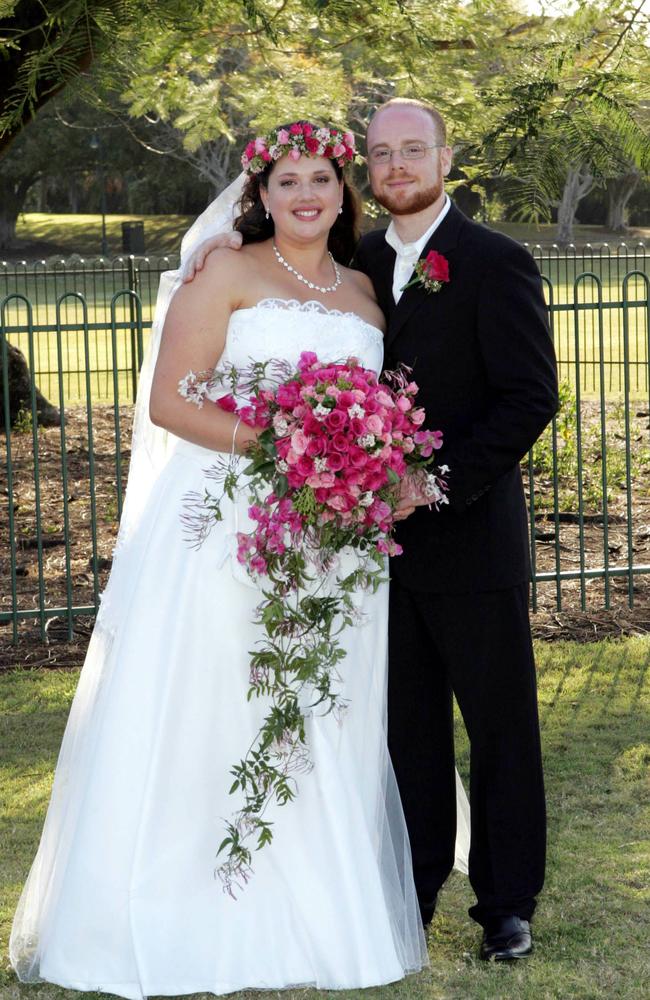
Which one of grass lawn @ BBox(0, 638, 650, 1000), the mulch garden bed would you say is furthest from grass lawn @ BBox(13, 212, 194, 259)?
grass lawn @ BBox(0, 638, 650, 1000)

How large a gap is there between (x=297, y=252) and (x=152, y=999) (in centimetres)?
230

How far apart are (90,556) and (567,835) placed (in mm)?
5242

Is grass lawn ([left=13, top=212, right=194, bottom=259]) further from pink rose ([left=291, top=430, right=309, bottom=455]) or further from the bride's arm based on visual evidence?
pink rose ([left=291, top=430, right=309, bottom=455])

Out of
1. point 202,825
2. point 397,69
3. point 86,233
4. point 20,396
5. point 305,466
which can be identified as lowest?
point 202,825

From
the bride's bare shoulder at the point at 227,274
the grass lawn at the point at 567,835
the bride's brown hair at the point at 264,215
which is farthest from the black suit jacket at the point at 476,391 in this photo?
the grass lawn at the point at 567,835

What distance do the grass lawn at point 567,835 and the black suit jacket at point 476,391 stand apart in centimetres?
119

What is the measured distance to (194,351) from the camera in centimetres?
389

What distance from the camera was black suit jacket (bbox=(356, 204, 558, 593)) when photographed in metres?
3.79

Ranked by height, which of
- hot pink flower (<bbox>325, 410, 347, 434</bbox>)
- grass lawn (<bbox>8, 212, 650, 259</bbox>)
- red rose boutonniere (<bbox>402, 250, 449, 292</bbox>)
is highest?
grass lawn (<bbox>8, 212, 650, 259</bbox>)

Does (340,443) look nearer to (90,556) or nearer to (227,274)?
(227,274)

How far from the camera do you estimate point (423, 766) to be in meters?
4.26

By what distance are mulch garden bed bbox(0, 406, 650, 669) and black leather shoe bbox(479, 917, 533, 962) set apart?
3899 millimetres

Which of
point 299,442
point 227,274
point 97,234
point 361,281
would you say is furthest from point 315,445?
point 97,234

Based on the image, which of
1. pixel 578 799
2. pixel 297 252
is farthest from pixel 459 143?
pixel 578 799
